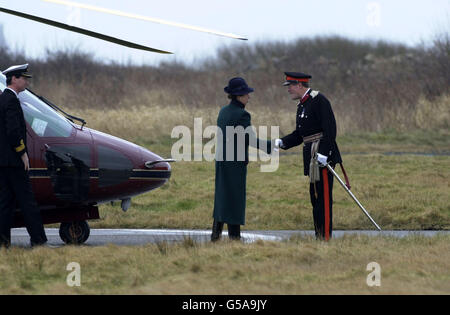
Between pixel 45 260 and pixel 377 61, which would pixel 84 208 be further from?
pixel 377 61

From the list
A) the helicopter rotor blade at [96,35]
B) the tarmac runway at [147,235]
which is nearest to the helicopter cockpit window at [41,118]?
the tarmac runway at [147,235]

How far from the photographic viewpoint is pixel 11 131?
8859 mm

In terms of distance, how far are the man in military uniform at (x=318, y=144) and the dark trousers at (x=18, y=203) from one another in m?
2.73

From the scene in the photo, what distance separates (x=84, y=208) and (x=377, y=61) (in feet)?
170

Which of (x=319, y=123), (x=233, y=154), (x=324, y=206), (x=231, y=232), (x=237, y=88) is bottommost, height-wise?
(x=231, y=232)

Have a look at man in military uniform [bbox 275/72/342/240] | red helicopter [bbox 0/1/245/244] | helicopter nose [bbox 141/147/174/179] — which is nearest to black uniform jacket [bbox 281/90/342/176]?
man in military uniform [bbox 275/72/342/240]

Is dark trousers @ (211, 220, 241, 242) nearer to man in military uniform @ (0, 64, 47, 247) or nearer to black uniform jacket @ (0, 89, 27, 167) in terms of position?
man in military uniform @ (0, 64, 47, 247)

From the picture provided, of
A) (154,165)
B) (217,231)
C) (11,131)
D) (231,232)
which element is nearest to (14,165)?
(11,131)

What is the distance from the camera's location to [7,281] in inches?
281

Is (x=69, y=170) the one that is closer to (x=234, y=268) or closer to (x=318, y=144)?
(x=318, y=144)

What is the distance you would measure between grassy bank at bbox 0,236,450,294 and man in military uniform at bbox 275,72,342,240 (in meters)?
0.50

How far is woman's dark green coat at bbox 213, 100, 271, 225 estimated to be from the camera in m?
9.33

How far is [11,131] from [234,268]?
2.91 meters

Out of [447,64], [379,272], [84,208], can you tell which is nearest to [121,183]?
[84,208]
